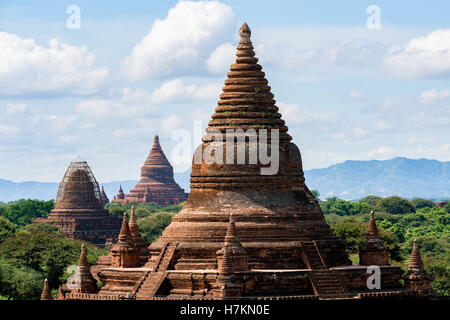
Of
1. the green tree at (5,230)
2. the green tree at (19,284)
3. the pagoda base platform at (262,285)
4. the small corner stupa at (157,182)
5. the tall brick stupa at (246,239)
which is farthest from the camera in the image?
the small corner stupa at (157,182)

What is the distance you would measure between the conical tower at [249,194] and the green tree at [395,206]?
98.7 meters

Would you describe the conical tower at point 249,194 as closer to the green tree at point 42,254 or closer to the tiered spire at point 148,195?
the green tree at point 42,254

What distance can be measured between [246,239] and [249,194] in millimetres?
2443

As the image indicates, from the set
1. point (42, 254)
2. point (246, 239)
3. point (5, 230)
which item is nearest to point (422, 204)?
point (5, 230)

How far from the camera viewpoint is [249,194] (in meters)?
58.1

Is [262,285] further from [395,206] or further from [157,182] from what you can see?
[157,182]

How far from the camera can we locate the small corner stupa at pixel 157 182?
172 m

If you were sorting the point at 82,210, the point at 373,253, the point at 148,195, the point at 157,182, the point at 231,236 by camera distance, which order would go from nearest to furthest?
the point at 231,236, the point at 373,253, the point at 82,210, the point at 157,182, the point at 148,195

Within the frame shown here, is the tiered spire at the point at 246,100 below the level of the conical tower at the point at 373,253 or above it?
above

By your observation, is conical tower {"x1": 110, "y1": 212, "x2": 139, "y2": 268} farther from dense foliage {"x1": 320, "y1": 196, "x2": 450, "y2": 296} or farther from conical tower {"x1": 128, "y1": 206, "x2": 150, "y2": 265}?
dense foliage {"x1": 320, "y1": 196, "x2": 450, "y2": 296}

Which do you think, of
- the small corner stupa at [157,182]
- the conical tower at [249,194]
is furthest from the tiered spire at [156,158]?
the conical tower at [249,194]

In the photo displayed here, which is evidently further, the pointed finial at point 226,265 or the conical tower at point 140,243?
the conical tower at point 140,243
